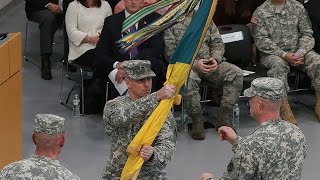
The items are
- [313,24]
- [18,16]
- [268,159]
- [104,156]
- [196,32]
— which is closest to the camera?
[268,159]

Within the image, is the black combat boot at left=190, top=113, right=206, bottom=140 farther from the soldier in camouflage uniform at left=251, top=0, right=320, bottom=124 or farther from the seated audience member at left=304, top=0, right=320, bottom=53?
the seated audience member at left=304, top=0, right=320, bottom=53

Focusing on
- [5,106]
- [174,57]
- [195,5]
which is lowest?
[5,106]

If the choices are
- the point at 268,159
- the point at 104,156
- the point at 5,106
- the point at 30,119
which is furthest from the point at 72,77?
the point at 268,159

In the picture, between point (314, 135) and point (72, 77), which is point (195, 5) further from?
point (72, 77)

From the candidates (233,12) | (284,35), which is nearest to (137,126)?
(284,35)

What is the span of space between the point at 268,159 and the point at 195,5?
112cm

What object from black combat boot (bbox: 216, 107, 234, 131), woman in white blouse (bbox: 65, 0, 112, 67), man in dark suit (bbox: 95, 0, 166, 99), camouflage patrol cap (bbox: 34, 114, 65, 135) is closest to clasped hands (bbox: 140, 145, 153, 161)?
camouflage patrol cap (bbox: 34, 114, 65, 135)

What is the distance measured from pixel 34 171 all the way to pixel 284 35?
476 centimetres

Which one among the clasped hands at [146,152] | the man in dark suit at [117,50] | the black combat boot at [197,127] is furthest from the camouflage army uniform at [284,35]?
the clasped hands at [146,152]

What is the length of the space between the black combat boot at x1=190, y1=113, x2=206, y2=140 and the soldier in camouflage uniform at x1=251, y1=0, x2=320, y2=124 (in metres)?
0.93

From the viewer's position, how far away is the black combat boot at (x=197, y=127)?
25.5 ft

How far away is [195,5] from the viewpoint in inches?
194

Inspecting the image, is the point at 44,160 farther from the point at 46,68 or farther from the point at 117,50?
the point at 46,68

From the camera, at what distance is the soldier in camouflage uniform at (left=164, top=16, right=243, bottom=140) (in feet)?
25.4
